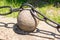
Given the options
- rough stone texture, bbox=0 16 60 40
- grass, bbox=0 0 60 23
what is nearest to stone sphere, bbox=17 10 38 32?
rough stone texture, bbox=0 16 60 40

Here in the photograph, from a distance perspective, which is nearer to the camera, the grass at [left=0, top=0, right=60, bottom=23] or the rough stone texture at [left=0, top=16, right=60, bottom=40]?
the rough stone texture at [left=0, top=16, right=60, bottom=40]

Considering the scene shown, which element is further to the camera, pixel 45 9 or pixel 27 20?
pixel 45 9

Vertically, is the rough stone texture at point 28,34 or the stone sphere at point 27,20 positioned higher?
the stone sphere at point 27,20

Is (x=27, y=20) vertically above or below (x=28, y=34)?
above

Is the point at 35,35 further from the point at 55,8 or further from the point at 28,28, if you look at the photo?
the point at 55,8

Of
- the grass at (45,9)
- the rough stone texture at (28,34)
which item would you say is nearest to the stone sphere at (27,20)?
the rough stone texture at (28,34)

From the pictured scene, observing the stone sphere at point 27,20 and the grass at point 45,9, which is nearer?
the stone sphere at point 27,20

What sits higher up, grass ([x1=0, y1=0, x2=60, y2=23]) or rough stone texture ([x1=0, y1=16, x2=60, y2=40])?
grass ([x1=0, y1=0, x2=60, y2=23])

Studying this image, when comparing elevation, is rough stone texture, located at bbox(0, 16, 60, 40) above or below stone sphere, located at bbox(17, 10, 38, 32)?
below

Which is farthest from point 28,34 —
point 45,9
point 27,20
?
point 45,9

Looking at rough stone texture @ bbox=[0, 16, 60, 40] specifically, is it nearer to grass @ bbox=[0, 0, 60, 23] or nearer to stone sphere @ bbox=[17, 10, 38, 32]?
stone sphere @ bbox=[17, 10, 38, 32]

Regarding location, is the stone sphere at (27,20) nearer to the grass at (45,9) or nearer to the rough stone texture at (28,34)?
the rough stone texture at (28,34)

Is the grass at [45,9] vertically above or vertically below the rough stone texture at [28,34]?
above

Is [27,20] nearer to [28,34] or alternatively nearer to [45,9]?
[28,34]
